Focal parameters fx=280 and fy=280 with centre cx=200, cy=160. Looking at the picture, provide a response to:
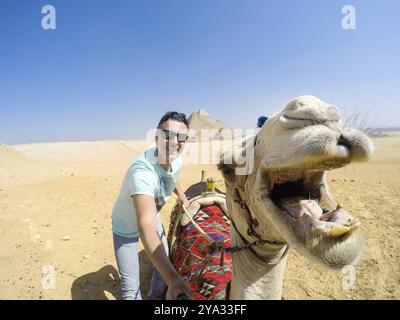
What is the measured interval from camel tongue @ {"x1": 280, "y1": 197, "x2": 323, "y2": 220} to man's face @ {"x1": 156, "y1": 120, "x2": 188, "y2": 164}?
1.24m

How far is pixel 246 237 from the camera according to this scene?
1.70m

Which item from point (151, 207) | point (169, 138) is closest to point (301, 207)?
point (151, 207)

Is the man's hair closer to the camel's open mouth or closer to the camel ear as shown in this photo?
the camel ear

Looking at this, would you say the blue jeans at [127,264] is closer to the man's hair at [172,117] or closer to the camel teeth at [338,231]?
the man's hair at [172,117]

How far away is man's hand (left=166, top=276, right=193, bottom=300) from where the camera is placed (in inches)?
61.8

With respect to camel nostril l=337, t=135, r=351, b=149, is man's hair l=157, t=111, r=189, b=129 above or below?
above

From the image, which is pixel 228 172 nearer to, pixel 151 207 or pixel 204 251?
pixel 151 207

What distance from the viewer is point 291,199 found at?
1.41 m

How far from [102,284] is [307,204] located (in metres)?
3.39

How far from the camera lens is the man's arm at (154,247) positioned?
5.28 feet

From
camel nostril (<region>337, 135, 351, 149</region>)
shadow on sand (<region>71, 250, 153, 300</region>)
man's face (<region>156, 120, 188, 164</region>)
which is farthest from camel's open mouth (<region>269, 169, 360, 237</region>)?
shadow on sand (<region>71, 250, 153, 300</region>)
